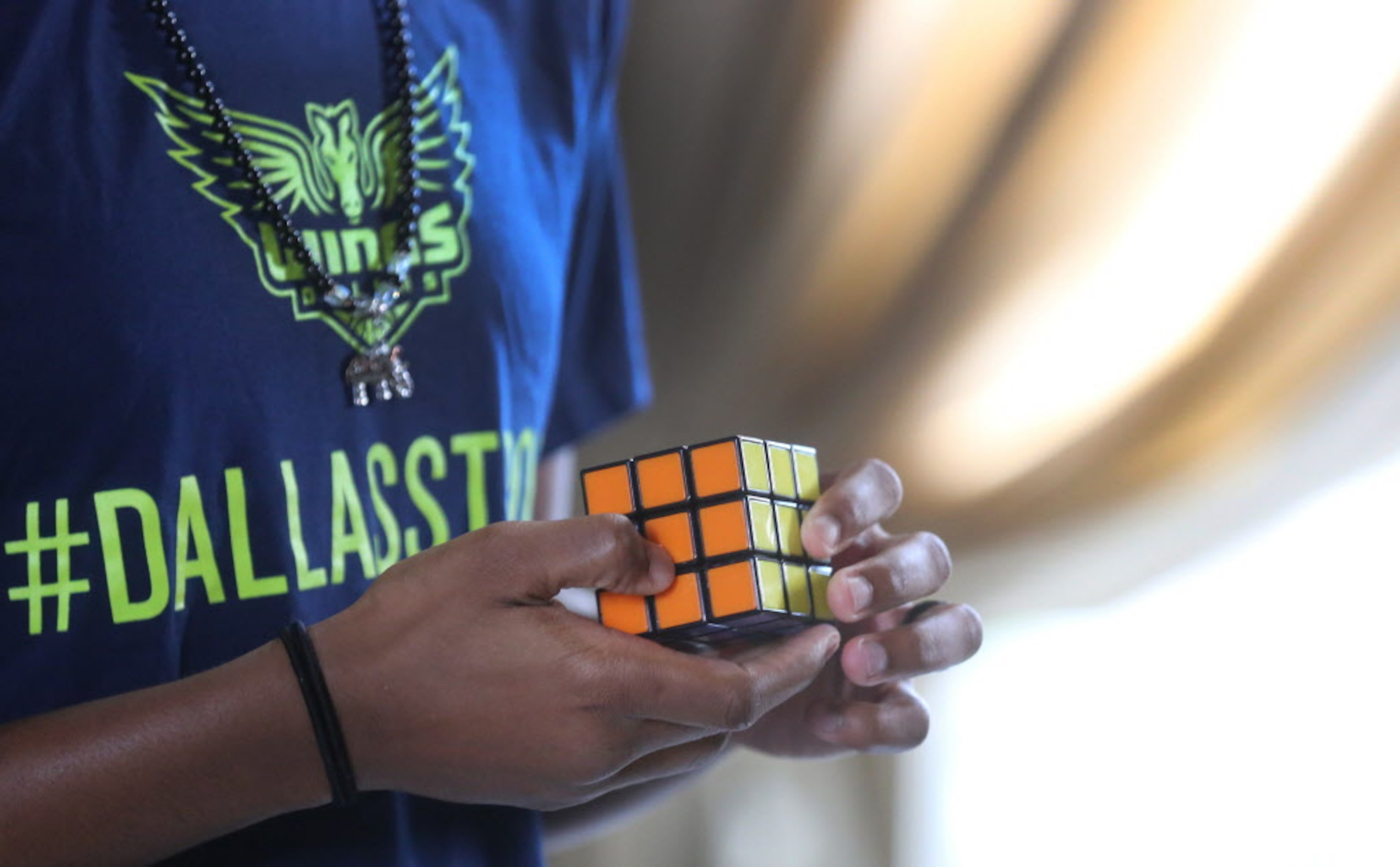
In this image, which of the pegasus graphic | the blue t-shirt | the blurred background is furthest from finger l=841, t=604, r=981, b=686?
the blurred background

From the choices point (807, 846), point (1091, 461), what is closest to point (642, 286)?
point (1091, 461)

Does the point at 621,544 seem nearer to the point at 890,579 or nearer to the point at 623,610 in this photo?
the point at 623,610

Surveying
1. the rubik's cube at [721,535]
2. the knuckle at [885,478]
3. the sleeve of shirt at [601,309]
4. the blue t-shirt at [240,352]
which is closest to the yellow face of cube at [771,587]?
the rubik's cube at [721,535]

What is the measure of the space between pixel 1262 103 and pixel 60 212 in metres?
1.14

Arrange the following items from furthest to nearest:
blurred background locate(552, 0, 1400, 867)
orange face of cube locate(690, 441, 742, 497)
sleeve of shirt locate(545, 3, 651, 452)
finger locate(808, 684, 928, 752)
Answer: blurred background locate(552, 0, 1400, 867) < sleeve of shirt locate(545, 3, 651, 452) < finger locate(808, 684, 928, 752) < orange face of cube locate(690, 441, 742, 497)

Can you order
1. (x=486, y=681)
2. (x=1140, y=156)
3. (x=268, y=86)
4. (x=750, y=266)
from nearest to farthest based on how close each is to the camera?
(x=486, y=681) → (x=268, y=86) → (x=1140, y=156) → (x=750, y=266)

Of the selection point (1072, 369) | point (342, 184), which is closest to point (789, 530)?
point (342, 184)

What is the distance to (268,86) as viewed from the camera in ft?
2.59

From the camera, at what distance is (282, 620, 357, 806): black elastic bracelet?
62 centimetres

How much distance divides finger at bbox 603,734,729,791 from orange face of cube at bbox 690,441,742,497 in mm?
142

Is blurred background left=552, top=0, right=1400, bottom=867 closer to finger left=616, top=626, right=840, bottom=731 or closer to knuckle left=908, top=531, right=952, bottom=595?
knuckle left=908, top=531, right=952, bottom=595

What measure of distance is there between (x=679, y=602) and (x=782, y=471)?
0.37 feet

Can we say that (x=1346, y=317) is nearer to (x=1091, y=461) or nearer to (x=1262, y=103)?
(x=1262, y=103)

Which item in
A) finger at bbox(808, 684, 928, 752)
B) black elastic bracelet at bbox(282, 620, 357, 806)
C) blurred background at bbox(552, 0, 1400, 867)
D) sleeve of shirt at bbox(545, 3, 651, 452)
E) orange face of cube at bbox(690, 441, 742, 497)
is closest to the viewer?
black elastic bracelet at bbox(282, 620, 357, 806)
